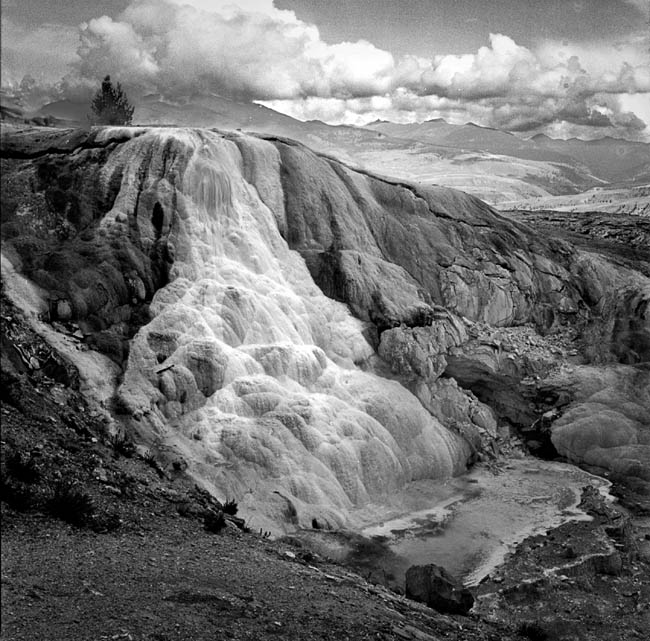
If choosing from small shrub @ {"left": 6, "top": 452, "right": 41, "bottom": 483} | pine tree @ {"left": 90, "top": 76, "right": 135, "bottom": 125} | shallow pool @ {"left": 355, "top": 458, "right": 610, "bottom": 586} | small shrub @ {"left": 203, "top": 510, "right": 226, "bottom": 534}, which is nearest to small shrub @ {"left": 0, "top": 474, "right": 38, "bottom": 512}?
small shrub @ {"left": 6, "top": 452, "right": 41, "bottom": 483}

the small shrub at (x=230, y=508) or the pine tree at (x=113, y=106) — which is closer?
the small shrub at (x=230, y=508)

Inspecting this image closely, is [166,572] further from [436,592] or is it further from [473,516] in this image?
[473,516]

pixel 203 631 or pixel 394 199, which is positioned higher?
pixel 394 199

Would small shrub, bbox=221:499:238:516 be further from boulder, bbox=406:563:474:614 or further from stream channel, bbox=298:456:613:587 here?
boulder, bbox=406:563:474:614

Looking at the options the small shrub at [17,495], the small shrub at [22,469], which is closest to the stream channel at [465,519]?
the small shrub at [22,469]

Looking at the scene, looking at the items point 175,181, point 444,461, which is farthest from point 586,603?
point 175,181

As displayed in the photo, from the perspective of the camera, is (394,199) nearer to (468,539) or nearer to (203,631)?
(468,539)

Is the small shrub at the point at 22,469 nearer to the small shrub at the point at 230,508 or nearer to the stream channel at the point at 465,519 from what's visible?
the small shrub at the point at 230,508
